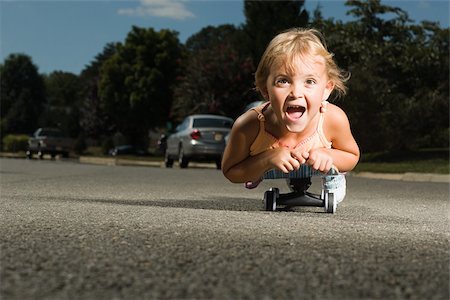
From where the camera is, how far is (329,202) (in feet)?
21.9

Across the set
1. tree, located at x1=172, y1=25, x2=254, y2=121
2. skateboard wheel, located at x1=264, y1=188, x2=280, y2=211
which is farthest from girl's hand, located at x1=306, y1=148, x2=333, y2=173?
tree, located at x1=172, y1=25, x2=254, y2=121

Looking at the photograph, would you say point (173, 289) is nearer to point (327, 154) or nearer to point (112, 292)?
point (112, 292)

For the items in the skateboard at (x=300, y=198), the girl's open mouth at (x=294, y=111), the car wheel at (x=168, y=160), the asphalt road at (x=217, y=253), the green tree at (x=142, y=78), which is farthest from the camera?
the green tree at (x=142, y=78)

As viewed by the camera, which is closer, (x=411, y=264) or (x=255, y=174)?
(x=411, y=264)

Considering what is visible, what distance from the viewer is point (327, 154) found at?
582 centimetres

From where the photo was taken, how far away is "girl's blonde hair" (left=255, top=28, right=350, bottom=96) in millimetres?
5512

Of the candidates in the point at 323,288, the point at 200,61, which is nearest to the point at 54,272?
the point at 323,288

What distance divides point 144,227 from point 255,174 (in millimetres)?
1135

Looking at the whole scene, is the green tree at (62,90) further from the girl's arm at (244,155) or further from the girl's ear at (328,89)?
the girl's ear at (328,89)

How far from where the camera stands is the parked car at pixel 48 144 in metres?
38.3

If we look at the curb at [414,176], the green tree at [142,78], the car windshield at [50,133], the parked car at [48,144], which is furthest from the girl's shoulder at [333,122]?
the green tree at [142,78]

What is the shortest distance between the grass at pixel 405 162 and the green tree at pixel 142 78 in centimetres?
2985

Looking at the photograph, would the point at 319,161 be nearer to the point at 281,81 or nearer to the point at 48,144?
the point at 281,81

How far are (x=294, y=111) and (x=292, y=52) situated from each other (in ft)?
1.49
